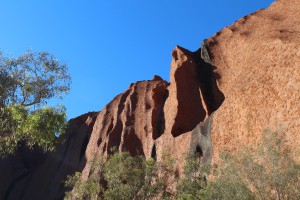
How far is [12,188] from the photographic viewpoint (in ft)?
205

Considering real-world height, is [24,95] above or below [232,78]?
below

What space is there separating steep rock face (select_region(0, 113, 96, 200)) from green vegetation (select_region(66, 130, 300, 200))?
81.6ft

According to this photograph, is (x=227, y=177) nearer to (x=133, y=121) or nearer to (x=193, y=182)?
(x=193, y=182)

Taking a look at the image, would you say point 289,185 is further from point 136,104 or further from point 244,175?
point 136,104

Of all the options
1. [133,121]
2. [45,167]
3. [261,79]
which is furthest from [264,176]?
[45,167]

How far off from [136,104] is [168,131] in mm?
11621

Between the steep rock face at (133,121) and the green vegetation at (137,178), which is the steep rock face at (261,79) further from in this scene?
the steep rock face at (133,121)

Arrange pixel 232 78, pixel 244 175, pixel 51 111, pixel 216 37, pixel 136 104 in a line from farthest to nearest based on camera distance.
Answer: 1. pixel 136 104
2. pixel 216 37
3. pixel 232 78
4. pixel 51 111
5. pixel 244 175

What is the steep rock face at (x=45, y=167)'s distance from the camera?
57062 mm

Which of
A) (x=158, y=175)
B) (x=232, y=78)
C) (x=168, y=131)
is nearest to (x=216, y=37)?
(x=232, y=78)

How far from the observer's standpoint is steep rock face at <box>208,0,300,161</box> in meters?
21.2

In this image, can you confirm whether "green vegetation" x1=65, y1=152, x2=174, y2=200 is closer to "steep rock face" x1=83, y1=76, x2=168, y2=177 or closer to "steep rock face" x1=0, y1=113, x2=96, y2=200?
"steep rock face" x1=83, y1=76, x2=168, y2=177

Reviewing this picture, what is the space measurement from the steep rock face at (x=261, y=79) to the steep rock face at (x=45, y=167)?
103 feet

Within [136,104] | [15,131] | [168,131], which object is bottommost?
[15,131]
